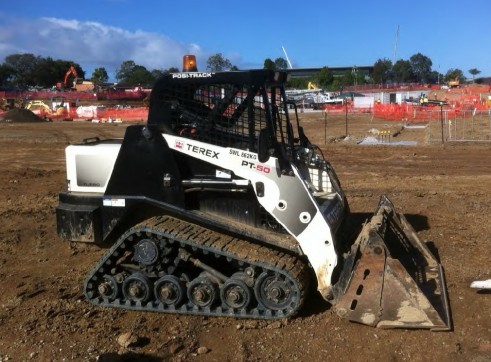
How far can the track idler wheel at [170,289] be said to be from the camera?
5461 millimetres

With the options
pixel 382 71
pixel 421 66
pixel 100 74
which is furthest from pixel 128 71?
pixel 421 66

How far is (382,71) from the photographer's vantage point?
126 metres

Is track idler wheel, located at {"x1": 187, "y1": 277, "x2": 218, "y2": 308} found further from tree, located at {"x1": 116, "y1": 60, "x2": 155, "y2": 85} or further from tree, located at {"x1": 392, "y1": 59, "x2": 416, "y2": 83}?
tree, located at {"x1": 392, "y1": 59, "x2": 416, "y2": 83}

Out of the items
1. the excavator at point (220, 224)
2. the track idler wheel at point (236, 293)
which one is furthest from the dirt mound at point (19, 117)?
the track idler wheel at point (236, 293)

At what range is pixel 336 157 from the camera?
59.6 feet

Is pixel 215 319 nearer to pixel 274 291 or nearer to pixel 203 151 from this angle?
pixel 274 291

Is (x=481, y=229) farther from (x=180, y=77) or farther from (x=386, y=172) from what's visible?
(x=386, y=172)

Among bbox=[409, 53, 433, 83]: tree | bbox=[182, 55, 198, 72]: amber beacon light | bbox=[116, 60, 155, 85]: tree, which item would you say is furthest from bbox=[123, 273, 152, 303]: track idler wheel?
bbox=[409, 53, 433, 83]: tree

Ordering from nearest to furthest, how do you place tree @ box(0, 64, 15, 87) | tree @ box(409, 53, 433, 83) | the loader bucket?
the loader bucket
tree @ box(0, 64, 15, 87)
tree @ box(409, 53, 433, 83)

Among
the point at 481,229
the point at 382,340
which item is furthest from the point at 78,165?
the point at 481,229

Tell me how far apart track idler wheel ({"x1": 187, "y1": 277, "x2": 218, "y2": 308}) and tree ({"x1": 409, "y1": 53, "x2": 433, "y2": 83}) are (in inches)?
5449

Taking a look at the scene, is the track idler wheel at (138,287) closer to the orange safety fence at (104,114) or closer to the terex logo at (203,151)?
the terex logo at (203,151)

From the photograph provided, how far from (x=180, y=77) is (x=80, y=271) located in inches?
119

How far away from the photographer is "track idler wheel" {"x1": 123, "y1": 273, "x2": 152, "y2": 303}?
557 cm
